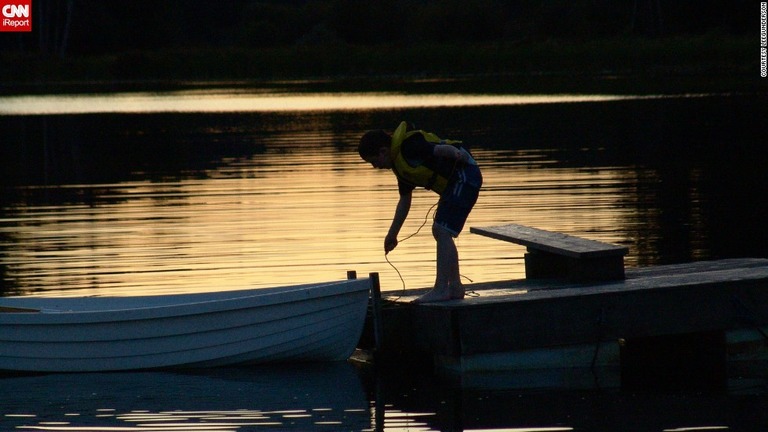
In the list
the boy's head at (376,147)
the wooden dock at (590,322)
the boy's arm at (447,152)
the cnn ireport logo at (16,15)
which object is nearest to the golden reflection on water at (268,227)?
the wooden dock at (590,322)

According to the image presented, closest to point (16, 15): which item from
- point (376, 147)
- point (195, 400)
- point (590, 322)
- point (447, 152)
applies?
point (376, 147)

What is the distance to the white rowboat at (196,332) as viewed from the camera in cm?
1053

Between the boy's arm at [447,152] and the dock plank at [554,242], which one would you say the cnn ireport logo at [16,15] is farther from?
the boy's arm at [447,152]

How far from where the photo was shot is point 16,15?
253ft

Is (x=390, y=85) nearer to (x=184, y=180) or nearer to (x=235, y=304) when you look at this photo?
(x=184, y=180)

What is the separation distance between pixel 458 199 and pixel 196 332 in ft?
7.68

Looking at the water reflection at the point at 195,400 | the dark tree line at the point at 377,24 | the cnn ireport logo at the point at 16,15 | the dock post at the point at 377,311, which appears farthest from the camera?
the cnn ireport logo at the point at 16,15

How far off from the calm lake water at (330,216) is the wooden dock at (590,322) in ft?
1.37

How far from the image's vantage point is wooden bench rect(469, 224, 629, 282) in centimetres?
1092

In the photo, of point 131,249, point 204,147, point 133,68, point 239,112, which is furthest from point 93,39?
point 131,249

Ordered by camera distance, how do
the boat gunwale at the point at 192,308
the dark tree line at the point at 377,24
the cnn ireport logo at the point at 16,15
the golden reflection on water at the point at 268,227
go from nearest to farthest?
the boat gunwale at the point at 192,308, the golden reflection on water at the point at 268,227, the dark tree line at the point at 377,24, the cnn ireport logo at the point at 16,15

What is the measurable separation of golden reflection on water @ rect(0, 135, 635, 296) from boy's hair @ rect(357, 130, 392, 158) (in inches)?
121

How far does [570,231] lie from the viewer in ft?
54.7

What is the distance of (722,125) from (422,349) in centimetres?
2387
